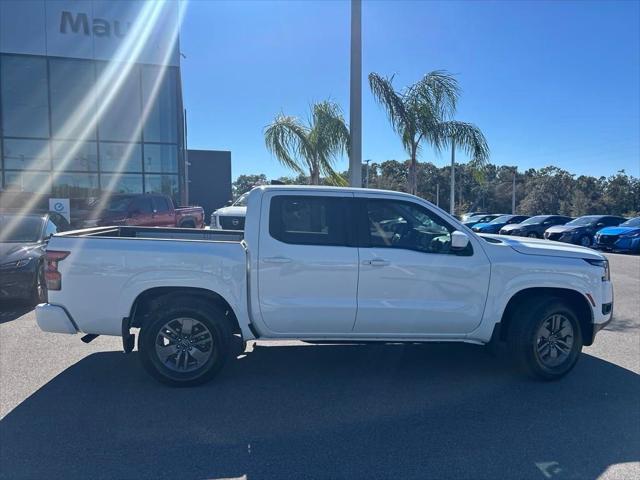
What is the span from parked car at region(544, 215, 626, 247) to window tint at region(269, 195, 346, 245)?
62.3ft

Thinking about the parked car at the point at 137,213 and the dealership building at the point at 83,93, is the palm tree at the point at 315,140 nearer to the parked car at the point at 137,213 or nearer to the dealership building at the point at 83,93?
the parked car at the point at 137,213

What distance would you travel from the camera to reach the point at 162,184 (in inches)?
910

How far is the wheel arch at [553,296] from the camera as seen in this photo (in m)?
4.89

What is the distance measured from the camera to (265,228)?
15.1 ft

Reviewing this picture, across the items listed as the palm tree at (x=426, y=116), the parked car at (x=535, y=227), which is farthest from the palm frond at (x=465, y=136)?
the parked car at (x=535, y=227)

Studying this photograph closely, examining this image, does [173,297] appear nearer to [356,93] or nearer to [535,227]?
[356,93]

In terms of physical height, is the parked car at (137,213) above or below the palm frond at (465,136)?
below

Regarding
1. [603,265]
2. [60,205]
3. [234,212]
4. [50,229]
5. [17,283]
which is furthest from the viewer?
[60,205]

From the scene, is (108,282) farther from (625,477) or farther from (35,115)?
(35,115)

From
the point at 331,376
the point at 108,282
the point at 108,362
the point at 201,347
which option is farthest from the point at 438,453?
the point at 108,362

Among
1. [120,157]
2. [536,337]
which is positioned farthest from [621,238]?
[120,157]

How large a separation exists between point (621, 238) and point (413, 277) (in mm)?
17365

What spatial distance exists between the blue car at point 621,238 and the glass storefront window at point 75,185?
21384 millimetres

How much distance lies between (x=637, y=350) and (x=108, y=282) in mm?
6006
